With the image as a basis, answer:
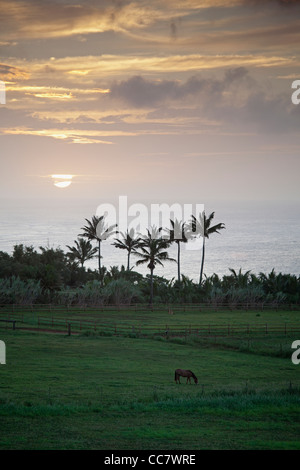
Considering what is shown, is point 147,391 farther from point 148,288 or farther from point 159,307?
point 148,288

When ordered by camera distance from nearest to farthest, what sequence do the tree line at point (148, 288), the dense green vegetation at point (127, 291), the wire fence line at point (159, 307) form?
the wire fence line at point (159, 307)
the dense green vegetation at point (127, 291)
the tree line at point (148, 288)

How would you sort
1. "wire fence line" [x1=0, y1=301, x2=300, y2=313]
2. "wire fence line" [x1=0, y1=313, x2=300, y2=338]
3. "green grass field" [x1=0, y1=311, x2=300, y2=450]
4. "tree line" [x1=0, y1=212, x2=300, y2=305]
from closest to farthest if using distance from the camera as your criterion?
1. "green grass field" [x1=0, y1=311, x2=300, y2=450]
2. "wire fence line" [x1=0, y1=313, x2=300, y2=338]
3. "wire fence line" [x1=0, y1=301, x2=300, y2=313]
4. "tree line" [x1=0, y1=212, x2=300, y2=305]

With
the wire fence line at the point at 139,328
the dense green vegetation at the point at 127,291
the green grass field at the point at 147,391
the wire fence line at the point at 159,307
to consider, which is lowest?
the green grass field at the point at 147,391

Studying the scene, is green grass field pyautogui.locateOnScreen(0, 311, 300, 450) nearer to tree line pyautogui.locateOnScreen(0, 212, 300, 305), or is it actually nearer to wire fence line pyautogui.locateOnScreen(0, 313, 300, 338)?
wire fence line pyautogui.locateOnScreen(0, 313, 300, 338)

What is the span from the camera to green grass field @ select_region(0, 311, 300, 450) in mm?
17875

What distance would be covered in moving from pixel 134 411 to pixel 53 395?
4.53m

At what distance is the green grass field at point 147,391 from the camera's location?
58.6 feet

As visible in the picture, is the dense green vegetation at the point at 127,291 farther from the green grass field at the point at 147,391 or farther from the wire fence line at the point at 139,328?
the green grass field at the point at 147,391

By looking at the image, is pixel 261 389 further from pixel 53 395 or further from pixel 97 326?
pixel 97 326

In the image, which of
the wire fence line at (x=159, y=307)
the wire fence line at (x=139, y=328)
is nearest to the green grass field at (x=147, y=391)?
the wire fence line at (x=139, y=328)

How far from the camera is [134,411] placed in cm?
2159

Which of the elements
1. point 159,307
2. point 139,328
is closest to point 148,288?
point 159,307

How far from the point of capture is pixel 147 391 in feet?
85.6

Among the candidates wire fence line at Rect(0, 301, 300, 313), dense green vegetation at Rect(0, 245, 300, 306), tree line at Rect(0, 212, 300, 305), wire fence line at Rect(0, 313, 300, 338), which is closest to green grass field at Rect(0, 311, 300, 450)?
wire fence line at Rect(0, 313, 300, 338)
